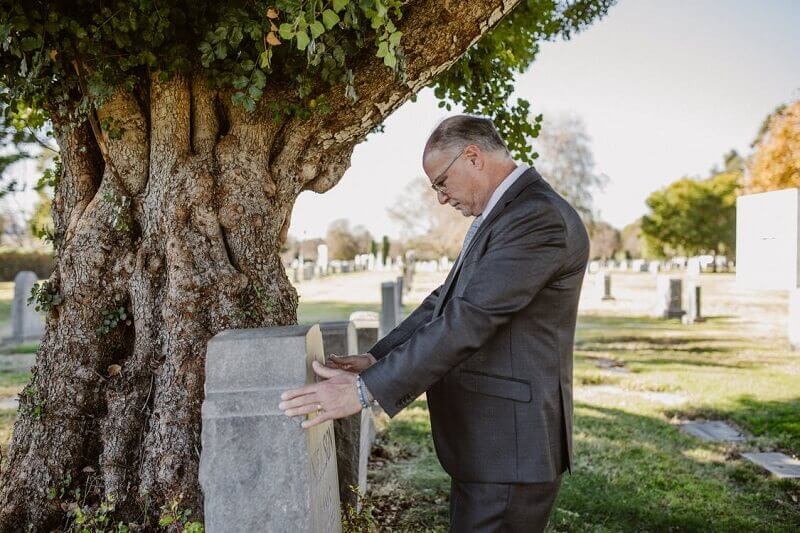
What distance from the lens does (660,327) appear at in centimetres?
1670

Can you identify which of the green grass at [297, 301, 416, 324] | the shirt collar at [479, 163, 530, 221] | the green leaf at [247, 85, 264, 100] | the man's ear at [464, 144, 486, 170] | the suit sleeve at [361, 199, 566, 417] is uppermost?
the green leaf at [247, 85, 264, 100]

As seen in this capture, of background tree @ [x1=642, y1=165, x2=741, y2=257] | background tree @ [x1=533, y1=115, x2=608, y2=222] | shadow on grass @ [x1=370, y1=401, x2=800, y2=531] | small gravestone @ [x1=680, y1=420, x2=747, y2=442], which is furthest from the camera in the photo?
background tree @ [x1=642, y1=165, x2=741, y2=257]

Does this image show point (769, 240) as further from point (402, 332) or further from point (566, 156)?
point (566, 156)

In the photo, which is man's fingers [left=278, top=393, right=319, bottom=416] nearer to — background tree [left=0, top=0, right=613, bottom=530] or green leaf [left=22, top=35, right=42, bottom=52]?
background tree [left=0, top=0, right=613, bottom=530]

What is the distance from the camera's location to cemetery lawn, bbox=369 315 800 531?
4.72 meters

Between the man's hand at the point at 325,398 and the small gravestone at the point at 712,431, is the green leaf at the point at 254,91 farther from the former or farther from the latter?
the small gravestone at the point at 712,431

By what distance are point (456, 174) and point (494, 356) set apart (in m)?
0.75

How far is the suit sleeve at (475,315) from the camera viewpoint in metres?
2.16

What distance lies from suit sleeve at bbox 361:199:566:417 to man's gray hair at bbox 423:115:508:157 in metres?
0.41

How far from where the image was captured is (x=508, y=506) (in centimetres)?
235

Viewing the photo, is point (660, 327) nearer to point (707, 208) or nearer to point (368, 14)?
point (368, 14)

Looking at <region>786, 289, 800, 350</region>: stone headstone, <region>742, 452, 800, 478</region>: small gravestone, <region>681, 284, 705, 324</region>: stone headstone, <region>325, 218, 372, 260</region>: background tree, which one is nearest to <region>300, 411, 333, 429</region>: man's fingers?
<region>742, 452, 800, 478</region>: small gravestone

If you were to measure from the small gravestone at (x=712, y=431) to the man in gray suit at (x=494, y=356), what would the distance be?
5.33 meters

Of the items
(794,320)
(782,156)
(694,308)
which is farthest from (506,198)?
(782,156)
